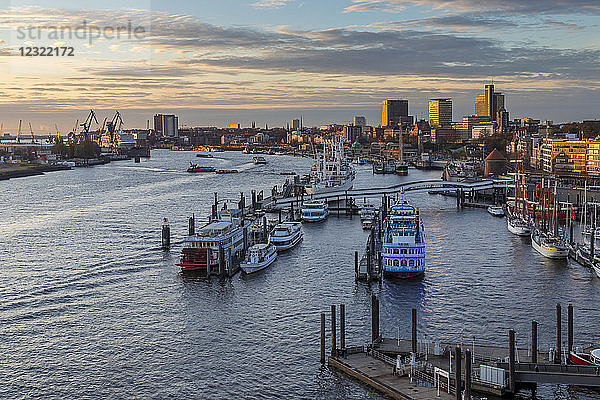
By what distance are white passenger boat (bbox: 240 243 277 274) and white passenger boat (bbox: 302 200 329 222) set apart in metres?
11.3

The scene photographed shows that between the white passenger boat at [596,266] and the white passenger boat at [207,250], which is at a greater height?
the white passenger boat at [207,250]

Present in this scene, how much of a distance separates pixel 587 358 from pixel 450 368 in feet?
9.44

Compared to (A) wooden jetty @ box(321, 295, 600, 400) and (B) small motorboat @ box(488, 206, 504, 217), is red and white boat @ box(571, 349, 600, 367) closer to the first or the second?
(A) wooden jetty @ box(321, 295, 600, 400)

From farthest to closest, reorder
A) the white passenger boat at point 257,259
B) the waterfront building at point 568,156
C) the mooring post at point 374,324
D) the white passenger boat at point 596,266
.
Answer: the waterfront building at point 568,156 → the white passenger boat at point 257,259 → the white passenger boat at point 596,266 → the mooring post at point 374,324

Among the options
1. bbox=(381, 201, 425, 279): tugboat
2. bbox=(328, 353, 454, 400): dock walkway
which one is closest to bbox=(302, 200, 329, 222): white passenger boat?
bbox=(381, 201, 425, 279): tugboat

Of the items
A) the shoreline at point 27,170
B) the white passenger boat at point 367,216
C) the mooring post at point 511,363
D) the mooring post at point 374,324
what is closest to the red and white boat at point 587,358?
the mooring post at point 511,363

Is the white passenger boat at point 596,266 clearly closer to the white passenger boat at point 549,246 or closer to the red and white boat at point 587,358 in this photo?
the white passenger boat at point 549,246

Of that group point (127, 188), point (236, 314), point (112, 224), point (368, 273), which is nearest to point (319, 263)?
point (368, 273)

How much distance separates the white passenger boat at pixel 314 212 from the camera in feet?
123

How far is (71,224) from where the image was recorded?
119 feet

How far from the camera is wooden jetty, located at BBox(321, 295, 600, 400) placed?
1298 centimetres

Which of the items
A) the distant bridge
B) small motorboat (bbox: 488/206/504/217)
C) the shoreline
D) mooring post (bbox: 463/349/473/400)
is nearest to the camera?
mooring post (bbox: 463/349/473/400)

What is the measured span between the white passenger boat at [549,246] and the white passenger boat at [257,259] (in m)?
10.3

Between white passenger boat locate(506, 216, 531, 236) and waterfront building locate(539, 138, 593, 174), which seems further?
waterfront building locate(539, 138, 593, 174)
